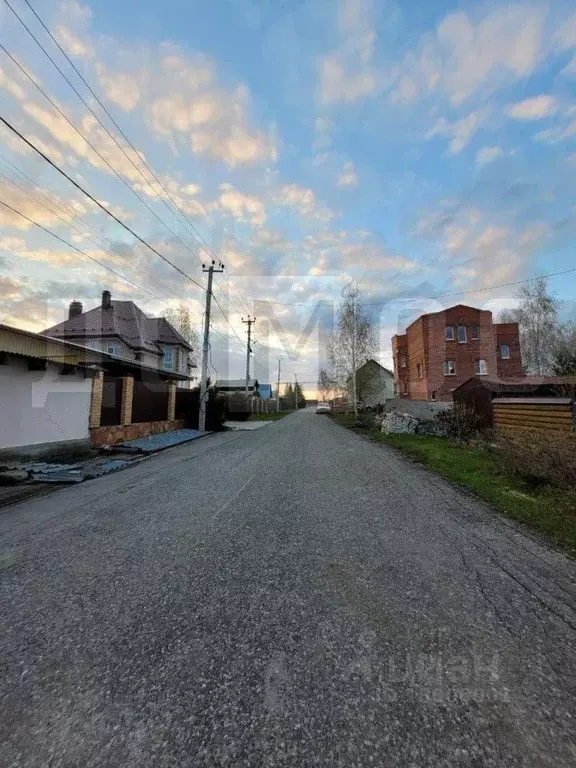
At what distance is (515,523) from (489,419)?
8261 mm

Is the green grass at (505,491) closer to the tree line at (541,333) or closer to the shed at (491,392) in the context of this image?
the shed at (491,392)

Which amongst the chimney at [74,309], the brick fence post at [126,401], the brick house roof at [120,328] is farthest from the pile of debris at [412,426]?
the chimney at [74,309]

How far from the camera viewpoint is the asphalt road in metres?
1.59

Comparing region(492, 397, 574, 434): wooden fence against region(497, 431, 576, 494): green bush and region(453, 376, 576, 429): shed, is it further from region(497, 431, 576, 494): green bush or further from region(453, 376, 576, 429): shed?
region(497, 431, 576, 494): green bush

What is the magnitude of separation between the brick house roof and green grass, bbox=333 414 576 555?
23887 millimetres

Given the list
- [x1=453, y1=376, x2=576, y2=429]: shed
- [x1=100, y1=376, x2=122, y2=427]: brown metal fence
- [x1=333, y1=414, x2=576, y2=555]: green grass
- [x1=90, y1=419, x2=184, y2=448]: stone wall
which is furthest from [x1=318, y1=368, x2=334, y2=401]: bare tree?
[x1=333, y1=414, x2=576, y2=555]: green grass

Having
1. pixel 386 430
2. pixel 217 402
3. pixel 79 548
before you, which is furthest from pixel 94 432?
pixel 386 430

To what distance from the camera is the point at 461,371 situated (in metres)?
26.3

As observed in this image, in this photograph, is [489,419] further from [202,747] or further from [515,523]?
[202,747]

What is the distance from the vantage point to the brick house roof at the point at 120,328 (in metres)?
26.9

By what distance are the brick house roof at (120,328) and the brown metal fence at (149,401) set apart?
37.3 feet

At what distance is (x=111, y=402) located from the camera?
12.9 meters

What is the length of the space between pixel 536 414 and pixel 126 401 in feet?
41.8

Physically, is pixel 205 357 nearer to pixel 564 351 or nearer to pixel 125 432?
pixel 125 432
